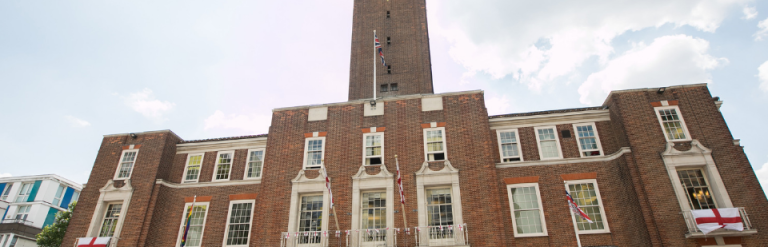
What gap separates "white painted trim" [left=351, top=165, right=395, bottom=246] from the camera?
19.7 metres

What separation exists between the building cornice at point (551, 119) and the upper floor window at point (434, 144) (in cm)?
318

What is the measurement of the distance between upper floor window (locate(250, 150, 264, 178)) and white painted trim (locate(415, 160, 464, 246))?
9.59 metres

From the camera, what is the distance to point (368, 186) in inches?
800

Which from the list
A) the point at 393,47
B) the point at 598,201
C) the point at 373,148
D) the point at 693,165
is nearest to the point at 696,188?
the point at 693,165

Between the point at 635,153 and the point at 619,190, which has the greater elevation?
the point at 635,153

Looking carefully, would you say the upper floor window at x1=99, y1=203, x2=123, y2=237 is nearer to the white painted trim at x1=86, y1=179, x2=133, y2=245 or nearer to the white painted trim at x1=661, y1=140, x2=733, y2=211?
the white painted trim at x1=86, y1=179, x2=133, y2=245

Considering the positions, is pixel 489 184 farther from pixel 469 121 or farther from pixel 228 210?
pixel 228 210

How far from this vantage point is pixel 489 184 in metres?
19.5

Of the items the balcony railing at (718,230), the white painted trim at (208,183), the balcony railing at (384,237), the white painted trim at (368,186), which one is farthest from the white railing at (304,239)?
the balcony railing at (718,230)

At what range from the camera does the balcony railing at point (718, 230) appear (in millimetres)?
16609

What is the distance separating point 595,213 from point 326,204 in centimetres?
1278

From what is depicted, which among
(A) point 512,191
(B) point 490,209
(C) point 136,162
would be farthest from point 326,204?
(C) point 136,162

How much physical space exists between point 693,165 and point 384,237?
47.0 feet

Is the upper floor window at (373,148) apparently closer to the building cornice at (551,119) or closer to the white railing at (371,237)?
the white railing at (371,237)
